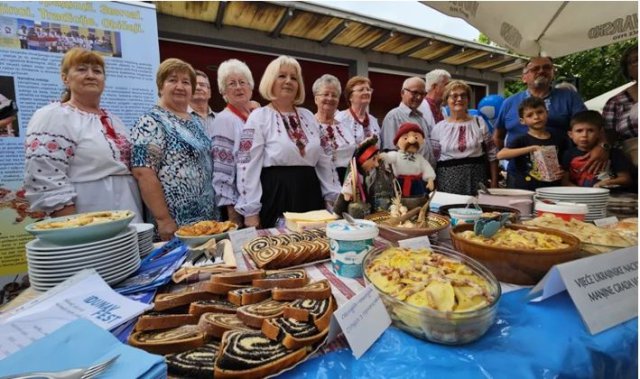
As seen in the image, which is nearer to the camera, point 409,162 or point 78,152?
point 78,152

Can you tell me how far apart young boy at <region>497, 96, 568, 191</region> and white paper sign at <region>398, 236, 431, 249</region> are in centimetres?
150

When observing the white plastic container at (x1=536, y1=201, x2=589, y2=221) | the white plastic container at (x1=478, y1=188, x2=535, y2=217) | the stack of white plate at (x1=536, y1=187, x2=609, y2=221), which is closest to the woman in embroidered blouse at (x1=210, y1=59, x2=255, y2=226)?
the white plastic container at (x1=478, y1=188, x2=535, y2=217)

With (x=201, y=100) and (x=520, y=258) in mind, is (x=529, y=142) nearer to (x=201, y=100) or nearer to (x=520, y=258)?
(x=520, y=258)

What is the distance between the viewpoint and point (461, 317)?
594 millimetres

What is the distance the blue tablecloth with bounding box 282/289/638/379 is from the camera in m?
A: 0.57

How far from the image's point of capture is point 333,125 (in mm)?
2631

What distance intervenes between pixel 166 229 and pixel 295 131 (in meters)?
0.89

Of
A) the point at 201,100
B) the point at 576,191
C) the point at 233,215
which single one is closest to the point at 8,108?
the point at 201,100

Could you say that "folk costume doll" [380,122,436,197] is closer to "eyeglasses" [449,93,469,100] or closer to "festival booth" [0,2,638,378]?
"festival booth" [0,2,638,378]

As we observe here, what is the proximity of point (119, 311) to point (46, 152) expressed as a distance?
1.17m

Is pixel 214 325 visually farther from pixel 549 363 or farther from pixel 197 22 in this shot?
pixel 197 22

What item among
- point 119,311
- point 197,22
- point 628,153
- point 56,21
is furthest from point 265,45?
point 119,311

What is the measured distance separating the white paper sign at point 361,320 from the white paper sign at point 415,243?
12.6 inches

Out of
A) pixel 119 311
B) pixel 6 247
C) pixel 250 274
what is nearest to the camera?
pixel 119 311
